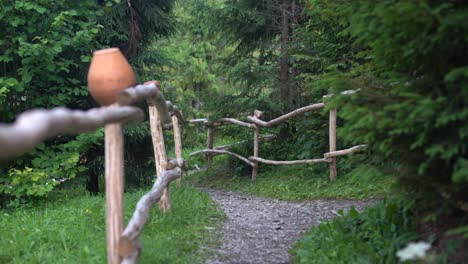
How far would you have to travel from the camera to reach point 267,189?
9.43 m

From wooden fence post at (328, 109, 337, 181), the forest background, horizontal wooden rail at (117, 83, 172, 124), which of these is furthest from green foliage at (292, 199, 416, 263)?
wooden fence post at (328, 109, 337, 181)

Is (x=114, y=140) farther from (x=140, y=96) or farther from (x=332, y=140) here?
(x=332, y=140)

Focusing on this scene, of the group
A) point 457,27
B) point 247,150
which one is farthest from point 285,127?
point 457,27

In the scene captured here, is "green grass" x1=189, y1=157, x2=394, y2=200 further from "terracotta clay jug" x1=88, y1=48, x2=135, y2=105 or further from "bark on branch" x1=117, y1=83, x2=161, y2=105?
"terracotta clay jug" x1=88, y1=48, x2=135, y2=105

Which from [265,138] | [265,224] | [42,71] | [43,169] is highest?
[42,71]

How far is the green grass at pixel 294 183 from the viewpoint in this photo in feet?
25.8

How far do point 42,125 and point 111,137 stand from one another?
1.20 metres

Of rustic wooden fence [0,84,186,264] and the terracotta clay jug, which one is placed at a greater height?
the terracotta clay jug

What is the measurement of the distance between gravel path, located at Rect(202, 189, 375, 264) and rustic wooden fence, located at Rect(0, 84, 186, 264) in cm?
92

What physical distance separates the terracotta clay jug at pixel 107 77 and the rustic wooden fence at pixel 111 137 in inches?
2.1

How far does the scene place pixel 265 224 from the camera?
6.25 meters

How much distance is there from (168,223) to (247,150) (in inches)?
230

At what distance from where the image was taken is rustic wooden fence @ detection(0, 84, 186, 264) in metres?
2.19

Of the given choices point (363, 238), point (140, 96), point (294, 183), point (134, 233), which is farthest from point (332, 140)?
point (134, 233)
